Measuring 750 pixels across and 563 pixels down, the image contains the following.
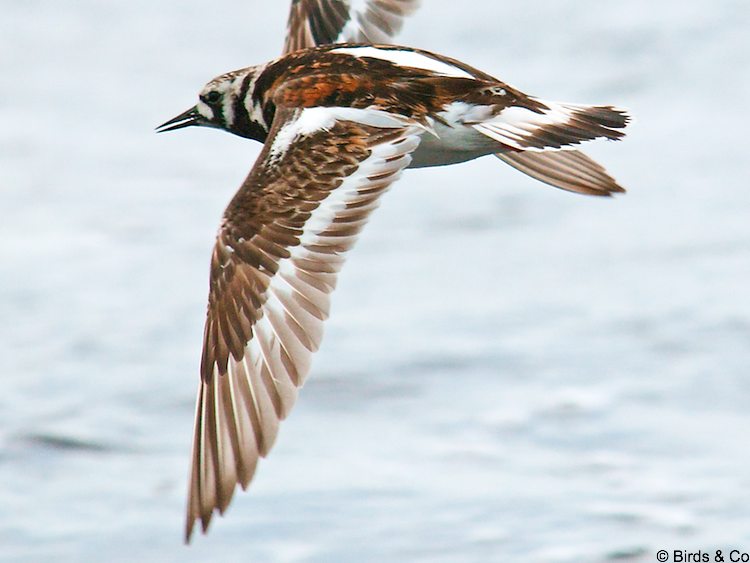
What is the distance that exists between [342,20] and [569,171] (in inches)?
31.6

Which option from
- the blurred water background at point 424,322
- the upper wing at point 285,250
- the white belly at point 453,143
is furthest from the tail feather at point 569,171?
the blurred water background at point 424,322

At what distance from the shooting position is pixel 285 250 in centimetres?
367

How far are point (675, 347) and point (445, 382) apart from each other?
0.64 m

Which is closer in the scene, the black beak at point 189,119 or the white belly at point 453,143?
the white belly at point 453,143

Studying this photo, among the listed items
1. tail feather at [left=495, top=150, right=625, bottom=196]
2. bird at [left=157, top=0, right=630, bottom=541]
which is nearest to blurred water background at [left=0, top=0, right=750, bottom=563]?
tail feather at [left=495, top=150, right=625, bottom=196]

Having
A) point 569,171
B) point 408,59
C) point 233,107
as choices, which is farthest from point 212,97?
point 569,171

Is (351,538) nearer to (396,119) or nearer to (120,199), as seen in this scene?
(396,119)

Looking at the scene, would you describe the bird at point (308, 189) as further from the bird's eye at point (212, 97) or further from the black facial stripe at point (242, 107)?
the bird's eye at point (212, 97)

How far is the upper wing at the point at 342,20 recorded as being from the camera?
181 inches

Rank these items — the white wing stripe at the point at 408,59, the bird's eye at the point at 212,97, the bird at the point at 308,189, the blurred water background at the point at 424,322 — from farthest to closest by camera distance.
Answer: the blurred water background at the point at 424,322, the bird's eye at the point at 212,97, the white wing stripe at the point at 408,59, the bird at the point at 308,189

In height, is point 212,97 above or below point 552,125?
above

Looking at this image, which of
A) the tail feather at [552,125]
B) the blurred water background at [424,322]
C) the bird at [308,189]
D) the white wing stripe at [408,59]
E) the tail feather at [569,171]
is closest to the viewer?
the bird at [308,189]

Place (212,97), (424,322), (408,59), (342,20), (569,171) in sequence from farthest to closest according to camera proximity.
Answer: (424,322)
(342,20)
(212,97)
(569,171)
(408,59)

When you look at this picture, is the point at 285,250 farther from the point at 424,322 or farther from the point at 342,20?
the point at 424,322
